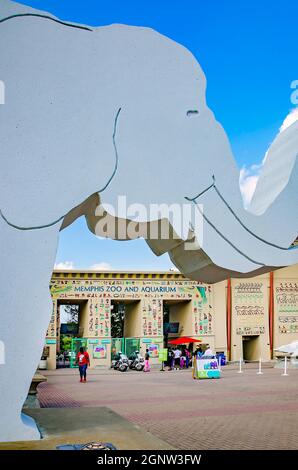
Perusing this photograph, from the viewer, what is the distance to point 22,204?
4.58 meters

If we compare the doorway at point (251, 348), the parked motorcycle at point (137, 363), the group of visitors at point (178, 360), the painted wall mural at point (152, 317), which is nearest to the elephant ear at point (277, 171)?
the parked motorcycle at point (137, 363)

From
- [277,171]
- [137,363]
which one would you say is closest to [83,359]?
[137,363]

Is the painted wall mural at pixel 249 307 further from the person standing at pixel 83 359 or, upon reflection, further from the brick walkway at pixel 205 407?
the person standing at pixel 83 359

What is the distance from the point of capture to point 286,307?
30797mm

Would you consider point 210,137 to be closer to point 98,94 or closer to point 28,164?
point 98,94

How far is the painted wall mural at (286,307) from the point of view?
101ft

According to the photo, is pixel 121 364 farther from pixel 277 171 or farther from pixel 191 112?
pixel 191 112

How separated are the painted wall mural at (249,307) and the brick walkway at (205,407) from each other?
11.9 meters

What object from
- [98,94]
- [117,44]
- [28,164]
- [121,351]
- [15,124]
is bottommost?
[121,351]

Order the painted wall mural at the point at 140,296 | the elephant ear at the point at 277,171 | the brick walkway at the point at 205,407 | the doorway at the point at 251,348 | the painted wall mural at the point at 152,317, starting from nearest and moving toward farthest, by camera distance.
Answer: the elephant ear at the point at 277,171 → the brick walkway at the point at 205,407 → the painted wall mural at the point at 140,296 → the painted wall mural at the point at 152,317 → the doorway at the point at 251,348

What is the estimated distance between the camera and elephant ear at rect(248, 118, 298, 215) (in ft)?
16.9

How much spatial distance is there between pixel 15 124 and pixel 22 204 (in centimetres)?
70
